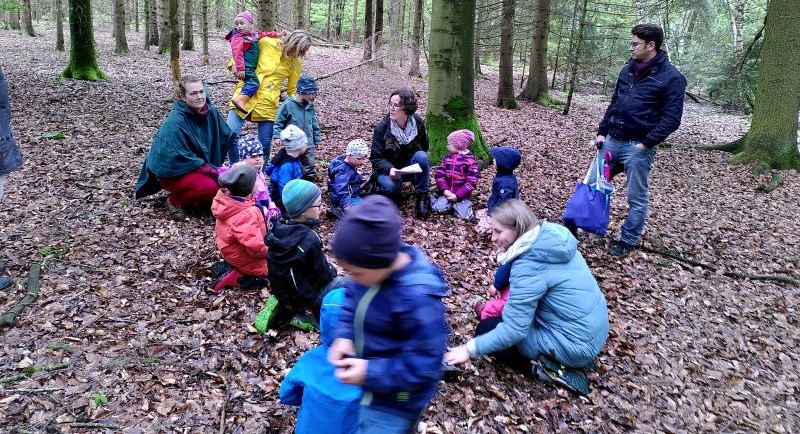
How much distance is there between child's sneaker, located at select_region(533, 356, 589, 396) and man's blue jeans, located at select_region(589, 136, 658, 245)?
2611mm

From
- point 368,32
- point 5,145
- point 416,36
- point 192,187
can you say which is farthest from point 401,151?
point 368,32

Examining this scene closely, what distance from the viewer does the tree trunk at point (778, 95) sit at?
9.12 meters

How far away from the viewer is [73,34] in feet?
37.3

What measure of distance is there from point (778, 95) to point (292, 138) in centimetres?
962

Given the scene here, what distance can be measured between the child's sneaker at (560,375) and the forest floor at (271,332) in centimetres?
7

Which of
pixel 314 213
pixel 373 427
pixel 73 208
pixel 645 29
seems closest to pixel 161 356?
pixel 314 213

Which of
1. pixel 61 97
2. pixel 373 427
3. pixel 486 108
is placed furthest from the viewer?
pixel 486 108

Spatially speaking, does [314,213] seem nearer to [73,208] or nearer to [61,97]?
[73,208]

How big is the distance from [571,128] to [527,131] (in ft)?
5.73

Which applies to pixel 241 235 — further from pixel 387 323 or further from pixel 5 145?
pixel 387 323

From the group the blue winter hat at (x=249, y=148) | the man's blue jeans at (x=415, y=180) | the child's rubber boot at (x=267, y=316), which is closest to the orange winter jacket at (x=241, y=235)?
the child's rubber boot at (x=267, y=316)

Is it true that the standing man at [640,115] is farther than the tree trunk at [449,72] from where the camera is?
No

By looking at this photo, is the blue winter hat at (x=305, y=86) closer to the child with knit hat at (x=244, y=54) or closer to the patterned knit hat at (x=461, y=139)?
the child with knit hat at (x=244, y=54)

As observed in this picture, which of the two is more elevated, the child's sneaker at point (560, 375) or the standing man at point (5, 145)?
the standing man at point (5, 145)
